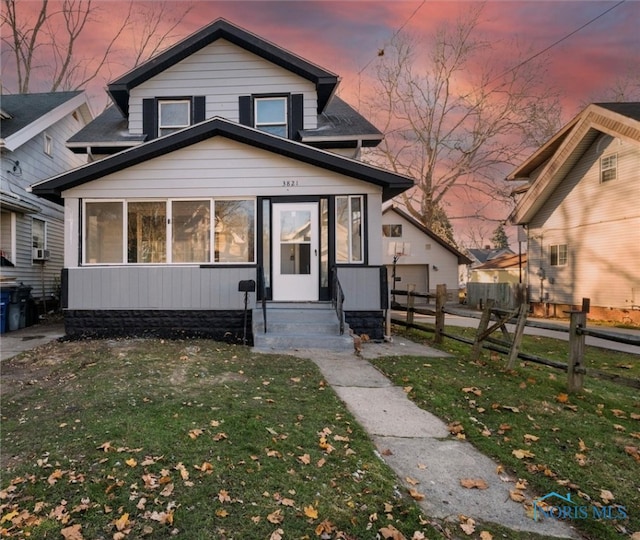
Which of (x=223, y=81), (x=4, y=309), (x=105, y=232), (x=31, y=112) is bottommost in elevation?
(x=4, y=309)

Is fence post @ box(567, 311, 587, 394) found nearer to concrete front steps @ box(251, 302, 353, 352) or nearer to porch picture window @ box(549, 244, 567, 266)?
concrete front steps @ box(251, 302, 353, 352)

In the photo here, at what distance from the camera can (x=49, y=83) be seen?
22703mm

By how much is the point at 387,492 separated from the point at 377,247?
21.9 ft

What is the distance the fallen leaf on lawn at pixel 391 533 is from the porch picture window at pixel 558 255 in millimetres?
18742

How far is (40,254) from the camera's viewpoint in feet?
43.3

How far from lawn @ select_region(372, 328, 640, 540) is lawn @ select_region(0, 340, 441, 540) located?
3.96ft

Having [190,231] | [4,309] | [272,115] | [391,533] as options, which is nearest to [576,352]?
[391,533]

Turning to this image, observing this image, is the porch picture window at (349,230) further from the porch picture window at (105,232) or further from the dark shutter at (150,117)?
the dark shutter at (150,117)

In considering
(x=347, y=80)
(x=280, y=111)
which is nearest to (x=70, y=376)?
(x=280, y=111)

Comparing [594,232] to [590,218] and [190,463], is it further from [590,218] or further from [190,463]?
[190,463]

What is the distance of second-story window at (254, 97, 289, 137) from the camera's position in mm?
10766

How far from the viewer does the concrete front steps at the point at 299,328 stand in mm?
7703

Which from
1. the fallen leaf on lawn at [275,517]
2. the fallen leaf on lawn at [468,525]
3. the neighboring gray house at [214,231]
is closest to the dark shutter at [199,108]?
the neighboring gray house at [214,231]

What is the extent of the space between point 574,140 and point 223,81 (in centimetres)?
1430
